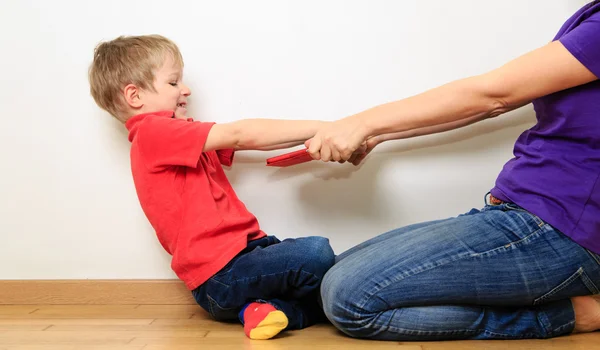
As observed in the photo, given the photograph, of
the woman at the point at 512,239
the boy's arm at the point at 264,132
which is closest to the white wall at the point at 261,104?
the boy's arm at the point at 264,132

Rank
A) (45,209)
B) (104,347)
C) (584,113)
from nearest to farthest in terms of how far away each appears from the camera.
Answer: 1. (584,113)
2. (104,347)
3. (45,209)

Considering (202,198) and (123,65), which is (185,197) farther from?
(123,65)

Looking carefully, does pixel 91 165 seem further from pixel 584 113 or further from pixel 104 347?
pixel 584 113

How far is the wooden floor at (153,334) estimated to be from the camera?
1.14m

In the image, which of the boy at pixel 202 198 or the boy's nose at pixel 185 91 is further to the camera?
the boy's nose at pixel 185 91

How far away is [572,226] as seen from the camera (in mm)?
1071

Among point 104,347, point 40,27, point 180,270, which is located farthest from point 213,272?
point 40,27

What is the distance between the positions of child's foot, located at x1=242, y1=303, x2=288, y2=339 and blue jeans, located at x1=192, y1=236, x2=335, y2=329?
0.04 m

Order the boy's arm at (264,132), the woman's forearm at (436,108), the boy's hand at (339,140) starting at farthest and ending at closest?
the boy's arm at (264,132)
the boy's hand at (339,140)
the woman's forearm at (436,108)

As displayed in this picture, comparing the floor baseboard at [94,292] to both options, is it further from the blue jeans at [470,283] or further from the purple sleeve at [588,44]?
the purple sleeve at [588,44]

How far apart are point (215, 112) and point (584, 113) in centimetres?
84

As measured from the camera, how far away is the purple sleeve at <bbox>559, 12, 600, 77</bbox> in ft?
3.28

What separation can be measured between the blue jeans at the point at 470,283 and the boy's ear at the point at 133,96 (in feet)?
1.94

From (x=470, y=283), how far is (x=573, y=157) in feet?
0.93
